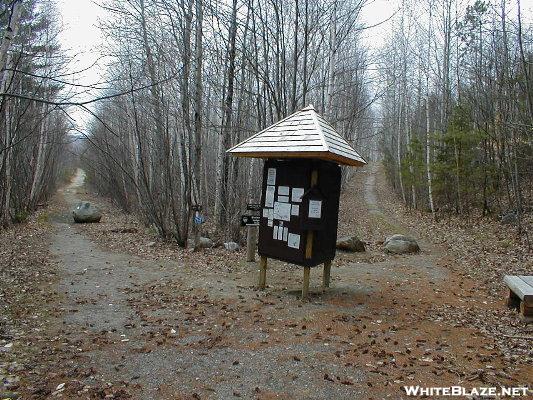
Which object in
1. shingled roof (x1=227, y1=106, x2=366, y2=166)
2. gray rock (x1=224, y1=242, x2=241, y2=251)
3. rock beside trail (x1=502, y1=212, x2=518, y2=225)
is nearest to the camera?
shingled roof (x1=227, y1=106, x2=366, y2=166)

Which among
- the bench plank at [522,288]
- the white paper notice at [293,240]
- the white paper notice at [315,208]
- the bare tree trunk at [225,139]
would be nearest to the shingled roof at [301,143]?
the white paper notice at [315,208]

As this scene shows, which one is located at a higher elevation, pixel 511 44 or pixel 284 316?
pixel 511 44

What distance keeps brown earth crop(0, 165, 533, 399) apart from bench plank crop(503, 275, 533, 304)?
15.5 inches

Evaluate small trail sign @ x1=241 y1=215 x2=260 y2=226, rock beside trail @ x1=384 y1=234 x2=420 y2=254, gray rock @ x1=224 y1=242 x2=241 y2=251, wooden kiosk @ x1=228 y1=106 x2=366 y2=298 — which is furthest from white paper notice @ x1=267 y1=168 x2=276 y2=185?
rock beside trail @ x1=384 y1=234 x2=420 y2=254

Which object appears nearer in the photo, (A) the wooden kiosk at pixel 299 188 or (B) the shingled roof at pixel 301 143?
(B) the shingled roof at pixel 301 143

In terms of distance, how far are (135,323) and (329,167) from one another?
396 cm

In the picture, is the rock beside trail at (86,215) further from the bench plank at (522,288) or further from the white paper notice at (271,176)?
the bench plank at (522,288)

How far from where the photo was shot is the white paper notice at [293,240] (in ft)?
21.2

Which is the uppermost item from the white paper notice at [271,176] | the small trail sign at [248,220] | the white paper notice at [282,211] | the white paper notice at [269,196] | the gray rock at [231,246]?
the white paper notice at [271,176]

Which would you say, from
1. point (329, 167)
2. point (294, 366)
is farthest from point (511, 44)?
point (294, 366)

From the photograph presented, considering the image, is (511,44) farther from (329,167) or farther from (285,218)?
(285,218)

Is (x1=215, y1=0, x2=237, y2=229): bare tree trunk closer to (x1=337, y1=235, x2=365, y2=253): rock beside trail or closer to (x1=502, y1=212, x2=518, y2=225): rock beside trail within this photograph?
(x1=337, y1=235, x2=365, y2=253): rock beside trail

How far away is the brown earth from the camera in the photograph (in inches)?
152

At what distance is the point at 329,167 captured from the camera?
262 inches
